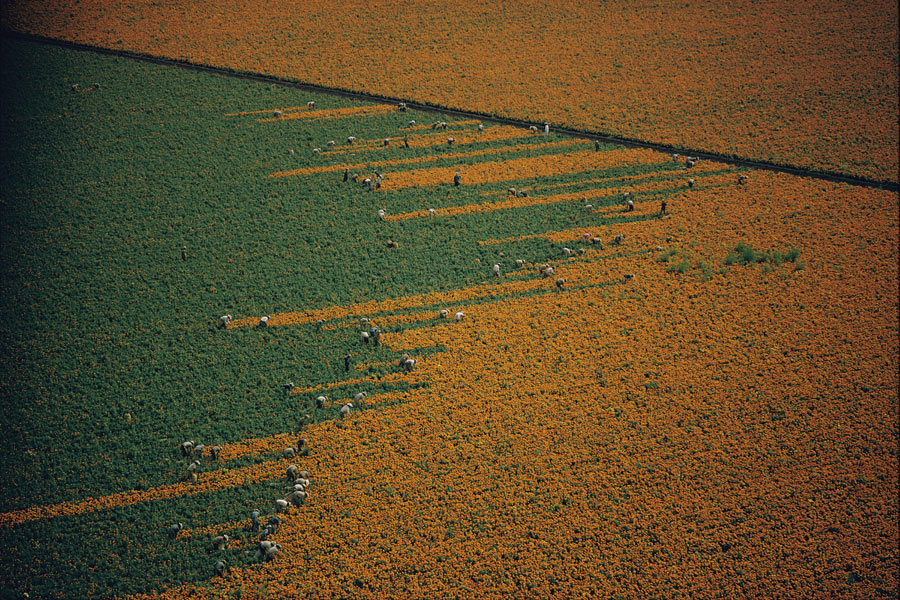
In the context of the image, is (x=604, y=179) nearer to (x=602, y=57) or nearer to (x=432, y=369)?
(x=602, y=57)

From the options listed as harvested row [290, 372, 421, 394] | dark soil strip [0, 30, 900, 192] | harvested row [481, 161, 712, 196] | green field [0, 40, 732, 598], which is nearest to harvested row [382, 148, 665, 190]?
green field [0, 40, 732, 598]

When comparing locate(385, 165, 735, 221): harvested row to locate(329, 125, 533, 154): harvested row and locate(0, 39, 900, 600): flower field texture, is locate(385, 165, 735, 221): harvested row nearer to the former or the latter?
locate(0, 39, 900, 600): flower field texture

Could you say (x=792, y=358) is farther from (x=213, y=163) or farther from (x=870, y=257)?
→ (x=213, y=163)

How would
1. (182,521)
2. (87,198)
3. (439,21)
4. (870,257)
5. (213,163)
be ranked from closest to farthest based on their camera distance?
1. (182,521)
2. (870,257)
3. (87,198)
4. (213,163)
5. (439,21)

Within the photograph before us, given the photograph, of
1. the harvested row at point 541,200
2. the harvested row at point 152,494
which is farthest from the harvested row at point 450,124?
the harvested row at point 152,494

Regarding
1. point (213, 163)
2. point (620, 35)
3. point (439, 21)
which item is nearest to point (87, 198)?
point (213, 163)

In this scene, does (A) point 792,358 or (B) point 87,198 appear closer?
(A) point 792,358
